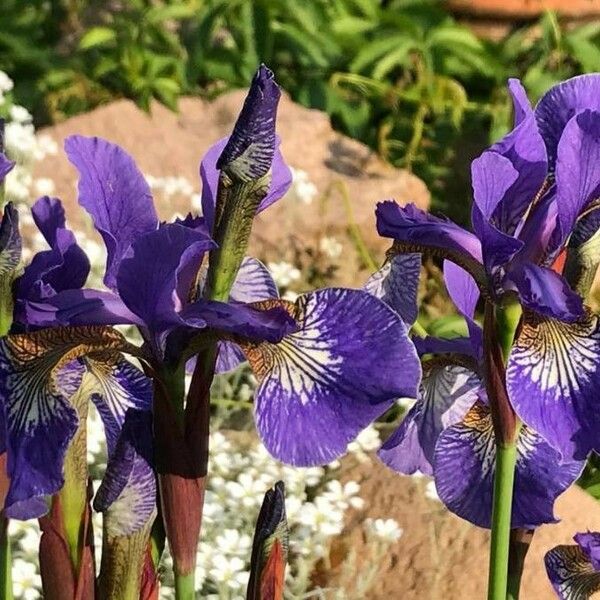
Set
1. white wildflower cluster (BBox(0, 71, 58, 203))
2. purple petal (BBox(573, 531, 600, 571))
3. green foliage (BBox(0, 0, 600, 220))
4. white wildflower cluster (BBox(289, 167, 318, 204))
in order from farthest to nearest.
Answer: green foliage (BBox(0, 0, 600, 220)), white wildflower cluster (BBox(289, 167, 318, 204)), white wildflower cluster (BBox(0, 71, 58, 203)), purple petal (BBox(573, 531, 600, 571))

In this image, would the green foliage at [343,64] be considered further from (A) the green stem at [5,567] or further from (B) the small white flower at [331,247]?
(A) the green stem at [5,567]

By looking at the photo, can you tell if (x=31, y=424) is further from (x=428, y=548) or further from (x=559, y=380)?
(x=428, y=548)

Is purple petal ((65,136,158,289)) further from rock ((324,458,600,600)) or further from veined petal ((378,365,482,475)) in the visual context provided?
rock ((324,458,600,600))

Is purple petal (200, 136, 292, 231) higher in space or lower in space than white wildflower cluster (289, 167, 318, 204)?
lower

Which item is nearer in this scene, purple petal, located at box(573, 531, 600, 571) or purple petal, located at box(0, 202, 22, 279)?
purple petal, located at box(0, 202, 22, 279)

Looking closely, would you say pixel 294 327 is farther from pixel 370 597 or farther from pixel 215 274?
pixel 370 597

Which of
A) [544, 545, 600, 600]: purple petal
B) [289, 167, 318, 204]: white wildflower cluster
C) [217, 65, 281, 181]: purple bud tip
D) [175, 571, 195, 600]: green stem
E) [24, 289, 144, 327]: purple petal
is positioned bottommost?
[175, 571, 195, 600]: green stem

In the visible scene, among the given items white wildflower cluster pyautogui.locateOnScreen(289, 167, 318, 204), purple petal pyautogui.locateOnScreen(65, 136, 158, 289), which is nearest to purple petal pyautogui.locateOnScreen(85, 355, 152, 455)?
purple petal pyautogui.locateOnScreen(65, 136, 158, 289)
